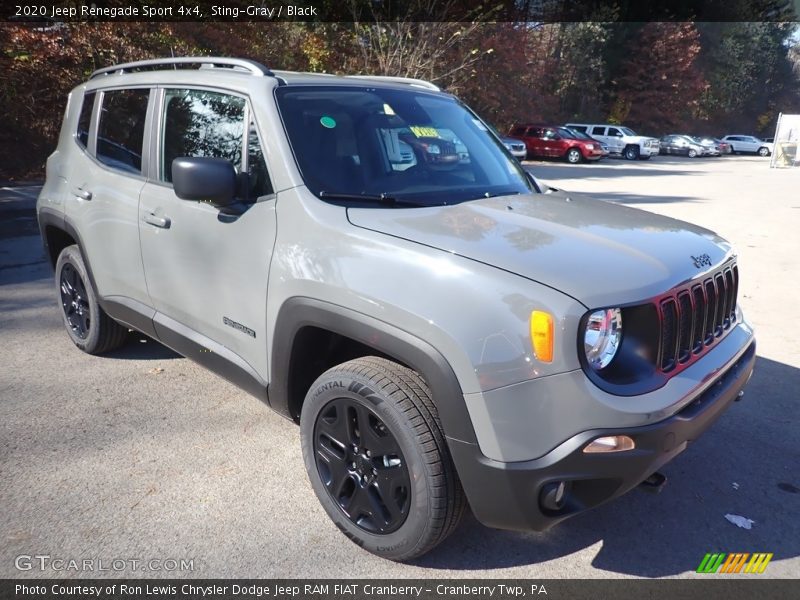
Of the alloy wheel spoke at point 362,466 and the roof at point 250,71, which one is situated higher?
the roof at point 250,71

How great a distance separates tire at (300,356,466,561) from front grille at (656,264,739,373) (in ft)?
2.95

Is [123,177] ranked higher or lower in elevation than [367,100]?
lower

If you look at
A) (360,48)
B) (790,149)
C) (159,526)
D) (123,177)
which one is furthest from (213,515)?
(790,149)

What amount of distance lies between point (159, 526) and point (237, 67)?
2.30 meters

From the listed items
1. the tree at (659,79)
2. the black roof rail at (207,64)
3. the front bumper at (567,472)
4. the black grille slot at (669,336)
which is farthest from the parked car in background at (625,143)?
the front bumper at (567,472)

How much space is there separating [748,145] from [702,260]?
47659 millimetres

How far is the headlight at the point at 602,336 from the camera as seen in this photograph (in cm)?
212

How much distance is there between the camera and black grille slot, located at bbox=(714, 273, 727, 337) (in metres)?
2.75

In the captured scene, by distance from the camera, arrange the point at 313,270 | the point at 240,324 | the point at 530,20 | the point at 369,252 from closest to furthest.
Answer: the point at 369,252 → the point at 313,270 → the point at 240,324 → the point at 530,20

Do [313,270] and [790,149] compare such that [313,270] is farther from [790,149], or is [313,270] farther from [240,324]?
[790,149]

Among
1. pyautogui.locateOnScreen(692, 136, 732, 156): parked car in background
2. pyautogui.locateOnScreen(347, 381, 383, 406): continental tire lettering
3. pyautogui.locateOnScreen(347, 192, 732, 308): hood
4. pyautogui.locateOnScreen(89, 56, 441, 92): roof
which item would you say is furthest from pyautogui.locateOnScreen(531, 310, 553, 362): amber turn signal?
pyautogui.locateOnScreen(692, 136, 732, 156): parked car in background

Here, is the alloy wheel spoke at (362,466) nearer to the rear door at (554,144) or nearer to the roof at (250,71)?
the roof at (250,71)

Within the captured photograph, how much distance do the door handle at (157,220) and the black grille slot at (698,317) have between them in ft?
8.38

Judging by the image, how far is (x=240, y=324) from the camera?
2994 millimetres
